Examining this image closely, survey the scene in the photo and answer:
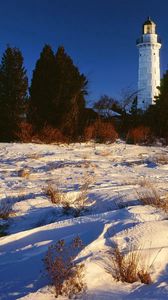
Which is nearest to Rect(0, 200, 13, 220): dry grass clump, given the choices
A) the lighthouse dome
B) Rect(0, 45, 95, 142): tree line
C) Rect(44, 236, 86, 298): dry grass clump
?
Rect(44, 236, 86, 298): dry grass clump

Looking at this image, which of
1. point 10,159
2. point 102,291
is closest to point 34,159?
point 10,159

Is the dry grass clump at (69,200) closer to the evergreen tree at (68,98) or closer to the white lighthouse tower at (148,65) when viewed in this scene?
the evergreen tree at (68,98)

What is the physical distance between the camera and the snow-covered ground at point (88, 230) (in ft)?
12.5

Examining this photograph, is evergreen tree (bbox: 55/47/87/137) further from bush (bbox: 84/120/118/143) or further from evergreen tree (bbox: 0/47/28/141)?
evergreen tree (bbox: 0/47/28/141)

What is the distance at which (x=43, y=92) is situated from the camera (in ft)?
69.9

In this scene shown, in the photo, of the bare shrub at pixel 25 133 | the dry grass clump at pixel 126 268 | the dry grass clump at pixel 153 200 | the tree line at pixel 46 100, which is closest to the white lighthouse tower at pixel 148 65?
the tree line at pixel 46 100

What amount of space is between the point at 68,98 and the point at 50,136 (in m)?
2.90

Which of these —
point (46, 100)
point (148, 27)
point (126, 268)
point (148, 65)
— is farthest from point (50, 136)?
point (148, 27)

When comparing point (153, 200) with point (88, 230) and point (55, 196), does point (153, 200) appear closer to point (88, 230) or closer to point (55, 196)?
point (55, 196)

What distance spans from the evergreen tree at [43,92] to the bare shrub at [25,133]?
1.17 metres

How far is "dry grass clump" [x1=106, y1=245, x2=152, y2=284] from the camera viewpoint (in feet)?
13.0

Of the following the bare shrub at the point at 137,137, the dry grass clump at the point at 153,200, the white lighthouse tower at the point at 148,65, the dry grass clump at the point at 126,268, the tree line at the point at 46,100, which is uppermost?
the white lighthouse tower at the point at 148,65

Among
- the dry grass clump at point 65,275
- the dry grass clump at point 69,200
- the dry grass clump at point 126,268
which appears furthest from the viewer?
the dry grass clump at point 69,200

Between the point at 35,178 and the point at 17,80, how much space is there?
11785mm
